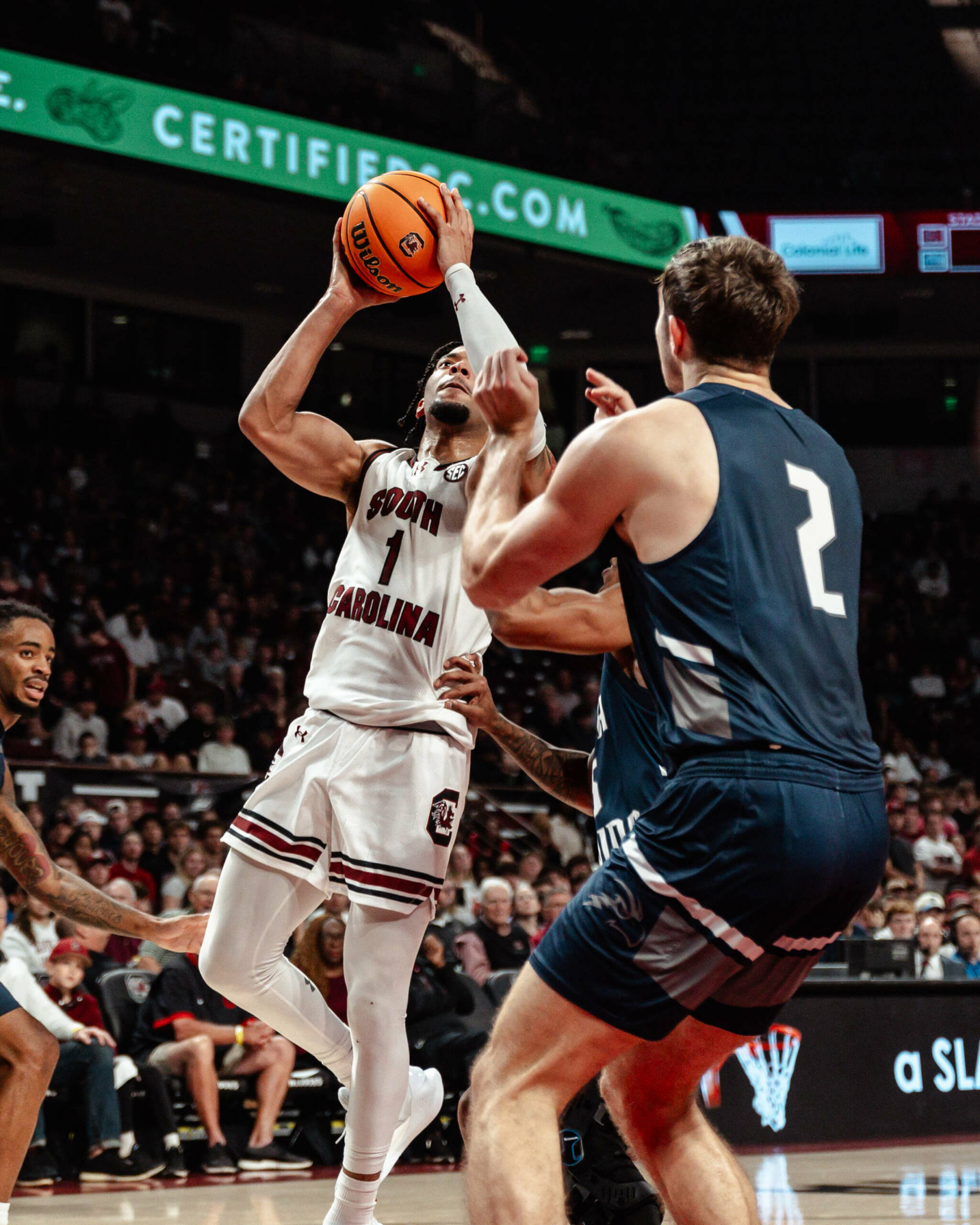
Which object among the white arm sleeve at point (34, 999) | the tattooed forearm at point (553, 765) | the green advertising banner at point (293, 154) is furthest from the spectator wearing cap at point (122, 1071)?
the green advertising banner at point (293, 154)

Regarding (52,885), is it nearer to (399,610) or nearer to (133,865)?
(399,610)

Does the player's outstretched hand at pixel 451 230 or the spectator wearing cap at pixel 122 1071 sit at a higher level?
the player's outstretched hand at pixel 451 230

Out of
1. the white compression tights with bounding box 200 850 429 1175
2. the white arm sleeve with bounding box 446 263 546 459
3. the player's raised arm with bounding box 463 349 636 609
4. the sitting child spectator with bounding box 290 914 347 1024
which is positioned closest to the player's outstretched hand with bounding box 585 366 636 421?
the player's raised arm with bounding box 463 349 636 609

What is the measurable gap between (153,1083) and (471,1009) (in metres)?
2.04

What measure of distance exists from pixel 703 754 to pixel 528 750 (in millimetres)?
1529

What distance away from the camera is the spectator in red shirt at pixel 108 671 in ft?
46.8

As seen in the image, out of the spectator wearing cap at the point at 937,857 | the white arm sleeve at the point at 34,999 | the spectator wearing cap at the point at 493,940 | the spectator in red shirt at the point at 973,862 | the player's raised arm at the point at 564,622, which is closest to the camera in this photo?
the player's raised arm at the point at 564,622

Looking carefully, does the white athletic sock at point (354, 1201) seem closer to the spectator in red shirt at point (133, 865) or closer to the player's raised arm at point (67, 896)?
the player's raised arm at point (67, 896)

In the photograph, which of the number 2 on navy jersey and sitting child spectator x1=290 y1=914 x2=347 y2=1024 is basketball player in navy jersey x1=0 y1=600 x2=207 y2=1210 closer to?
the number 2 on navy jersey

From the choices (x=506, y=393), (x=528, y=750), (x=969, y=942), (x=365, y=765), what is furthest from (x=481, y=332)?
(x=969, y=942)

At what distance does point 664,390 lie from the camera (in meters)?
25.4

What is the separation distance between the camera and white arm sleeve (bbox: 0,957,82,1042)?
815 centimetres

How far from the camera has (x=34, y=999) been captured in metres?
8.23

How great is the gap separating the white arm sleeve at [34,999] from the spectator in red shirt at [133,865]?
2.15 meters
